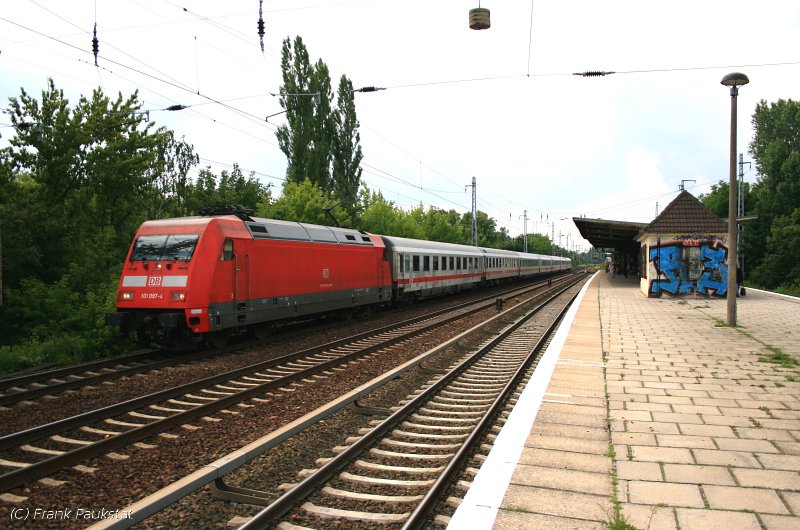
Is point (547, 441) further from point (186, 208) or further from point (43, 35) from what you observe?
point (186, 208)

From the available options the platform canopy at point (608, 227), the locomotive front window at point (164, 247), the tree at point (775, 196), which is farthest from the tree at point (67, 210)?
the tree at point (775, 196)

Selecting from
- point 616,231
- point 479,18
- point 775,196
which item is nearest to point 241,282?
point 479,18

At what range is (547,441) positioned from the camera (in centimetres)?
512

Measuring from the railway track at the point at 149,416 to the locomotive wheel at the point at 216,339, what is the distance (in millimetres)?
2106

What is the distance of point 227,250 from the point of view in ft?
35.8

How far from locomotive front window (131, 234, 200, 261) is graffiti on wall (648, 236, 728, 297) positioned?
18.9 metres

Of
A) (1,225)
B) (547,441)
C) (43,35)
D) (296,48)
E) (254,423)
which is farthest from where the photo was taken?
(296,48)

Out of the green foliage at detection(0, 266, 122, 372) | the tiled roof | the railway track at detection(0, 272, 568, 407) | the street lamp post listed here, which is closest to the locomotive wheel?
the railway track at detection(0, 272, 568, 407)

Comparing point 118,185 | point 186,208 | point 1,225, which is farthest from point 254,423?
point 186,208

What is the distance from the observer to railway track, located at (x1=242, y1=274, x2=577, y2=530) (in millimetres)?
4020

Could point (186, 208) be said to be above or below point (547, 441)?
above

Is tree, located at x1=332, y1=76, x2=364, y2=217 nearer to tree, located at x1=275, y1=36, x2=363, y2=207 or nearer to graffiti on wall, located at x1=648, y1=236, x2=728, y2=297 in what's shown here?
tree, located at x1=275, y1=36, x2=363, y2=207

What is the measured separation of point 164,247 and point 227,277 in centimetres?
138

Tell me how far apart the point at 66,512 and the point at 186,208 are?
1500 inches
